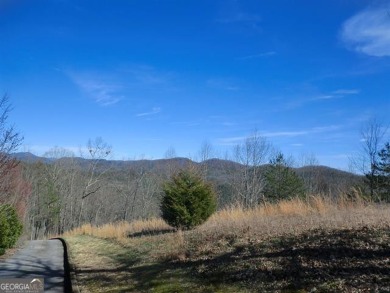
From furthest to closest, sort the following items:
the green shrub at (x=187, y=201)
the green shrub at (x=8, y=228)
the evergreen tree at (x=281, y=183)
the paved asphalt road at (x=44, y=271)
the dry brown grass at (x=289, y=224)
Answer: the evergreen tree at (x=281, y=183) < the green shrub at (x=8, y=228) < the green shrub at (x=187, y=201) < the paved asphalt road at (x=44, y=271) < the dry brown grass at (x=289, y=224)

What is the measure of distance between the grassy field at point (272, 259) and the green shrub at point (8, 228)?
7.51m

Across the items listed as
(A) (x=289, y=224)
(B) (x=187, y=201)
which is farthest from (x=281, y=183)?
(A) (x=289, y=224)

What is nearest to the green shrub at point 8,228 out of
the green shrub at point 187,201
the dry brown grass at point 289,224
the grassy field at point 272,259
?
the green shrub at point 187,201

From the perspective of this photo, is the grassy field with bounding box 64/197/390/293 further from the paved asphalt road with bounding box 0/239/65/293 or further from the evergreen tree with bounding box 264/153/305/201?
the evergreen tree with bounding box 264/153/305/201

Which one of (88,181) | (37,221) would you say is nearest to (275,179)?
(88,181)

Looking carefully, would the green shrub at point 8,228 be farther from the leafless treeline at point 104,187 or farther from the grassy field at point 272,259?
the leafless treeline at point 104,187

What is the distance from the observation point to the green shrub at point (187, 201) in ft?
42.5

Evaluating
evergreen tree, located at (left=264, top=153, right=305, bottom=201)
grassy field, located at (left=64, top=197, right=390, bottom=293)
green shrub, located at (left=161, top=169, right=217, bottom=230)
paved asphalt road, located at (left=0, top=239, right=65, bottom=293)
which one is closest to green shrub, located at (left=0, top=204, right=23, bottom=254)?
paved asphalt road, located at (left=0, top=239, right=65, bottom=293)

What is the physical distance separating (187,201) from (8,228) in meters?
9.47

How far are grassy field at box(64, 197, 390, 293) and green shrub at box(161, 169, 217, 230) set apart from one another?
105 inches

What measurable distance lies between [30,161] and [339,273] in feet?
196

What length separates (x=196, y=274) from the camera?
6.30 metres

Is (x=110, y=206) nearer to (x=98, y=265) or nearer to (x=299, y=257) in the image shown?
(x=98, y=265)

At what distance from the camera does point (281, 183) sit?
3828 cm
